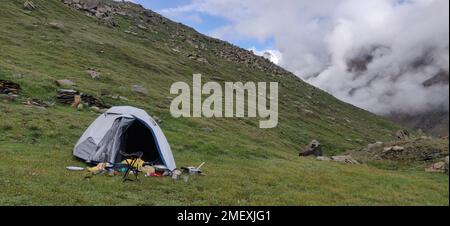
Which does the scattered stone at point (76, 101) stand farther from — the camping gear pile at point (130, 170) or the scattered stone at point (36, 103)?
the camping gear pile at point (130, 170)

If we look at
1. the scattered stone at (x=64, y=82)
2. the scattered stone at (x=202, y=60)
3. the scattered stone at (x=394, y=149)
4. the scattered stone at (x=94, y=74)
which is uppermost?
the scattered stone at (x=202, y=60)

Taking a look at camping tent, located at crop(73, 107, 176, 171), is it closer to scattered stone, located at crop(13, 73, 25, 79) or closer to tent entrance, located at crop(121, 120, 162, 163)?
tent entrance, located at crop(121, 120, 162, 163)

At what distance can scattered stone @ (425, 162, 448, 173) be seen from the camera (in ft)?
109

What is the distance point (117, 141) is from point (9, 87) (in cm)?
2097

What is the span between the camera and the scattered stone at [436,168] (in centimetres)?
3316

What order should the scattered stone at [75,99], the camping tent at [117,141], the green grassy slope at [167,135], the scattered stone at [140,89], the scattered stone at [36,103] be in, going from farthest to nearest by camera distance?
1. the scattered stone at [140,89]
2. the scattered stone at [75,99]
3. the scattered stone at [36,103]
4. the camping tent at [117,141]
5. the green grassy slope at [167,135]

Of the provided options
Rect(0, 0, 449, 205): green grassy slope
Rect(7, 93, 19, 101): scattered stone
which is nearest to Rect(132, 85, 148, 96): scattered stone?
Rect(0, 0, 449, 205): green grassy slope

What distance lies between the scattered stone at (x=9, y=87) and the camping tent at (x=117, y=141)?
17734 millimetres

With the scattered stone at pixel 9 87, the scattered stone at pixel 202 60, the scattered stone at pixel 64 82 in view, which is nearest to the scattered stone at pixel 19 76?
the scattered stone at pixel 9 87

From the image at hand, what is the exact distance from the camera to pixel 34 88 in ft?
139

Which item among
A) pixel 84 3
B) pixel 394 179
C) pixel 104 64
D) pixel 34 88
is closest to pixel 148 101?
pixel 34 88

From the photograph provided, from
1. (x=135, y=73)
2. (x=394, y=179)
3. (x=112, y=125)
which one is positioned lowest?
(x=394, y=179)

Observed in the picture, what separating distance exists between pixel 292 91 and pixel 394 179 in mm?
99557
